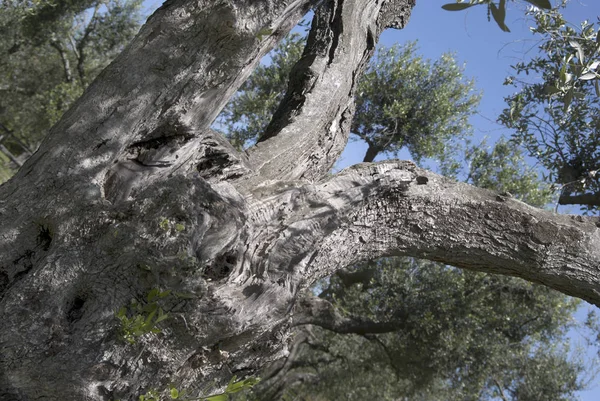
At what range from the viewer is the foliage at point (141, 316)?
2.45 metres

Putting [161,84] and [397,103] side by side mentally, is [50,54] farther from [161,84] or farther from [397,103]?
[161,84]

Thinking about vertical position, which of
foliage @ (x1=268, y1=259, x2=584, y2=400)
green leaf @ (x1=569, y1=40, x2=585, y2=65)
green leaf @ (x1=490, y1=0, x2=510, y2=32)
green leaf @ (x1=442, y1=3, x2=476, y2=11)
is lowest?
foliage @ (x1=268, y1=259, x2=584, y2=400)

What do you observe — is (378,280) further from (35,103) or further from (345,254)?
(35,103)

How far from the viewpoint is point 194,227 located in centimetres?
265

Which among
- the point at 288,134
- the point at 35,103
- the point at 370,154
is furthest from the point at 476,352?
the point at 35,103


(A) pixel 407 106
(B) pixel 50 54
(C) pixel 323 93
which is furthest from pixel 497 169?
(B) pixel 50 54

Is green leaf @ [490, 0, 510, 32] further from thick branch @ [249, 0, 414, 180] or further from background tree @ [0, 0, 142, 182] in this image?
background tree @ [0, 0, 142, 182]

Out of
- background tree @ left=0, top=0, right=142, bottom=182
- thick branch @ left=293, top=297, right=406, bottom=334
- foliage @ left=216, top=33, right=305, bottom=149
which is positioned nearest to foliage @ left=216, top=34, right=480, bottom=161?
A: foliage @ left=216, top=33, right=305, bottom=149

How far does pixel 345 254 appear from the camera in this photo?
3.62m

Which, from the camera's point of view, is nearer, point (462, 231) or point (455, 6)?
point (455, 6)

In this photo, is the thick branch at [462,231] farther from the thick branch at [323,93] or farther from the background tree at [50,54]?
the background tree at [50,54]

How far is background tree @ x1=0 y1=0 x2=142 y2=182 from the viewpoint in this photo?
54.8 ft

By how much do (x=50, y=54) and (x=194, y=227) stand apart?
21664mm

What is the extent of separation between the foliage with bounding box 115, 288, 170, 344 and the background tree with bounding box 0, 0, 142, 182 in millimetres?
13198
